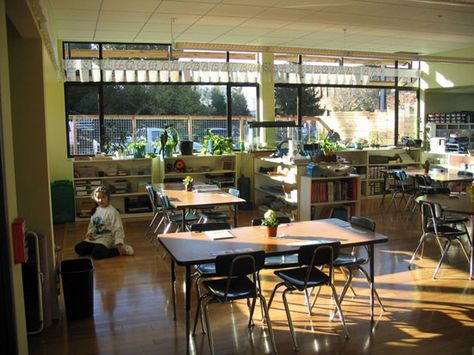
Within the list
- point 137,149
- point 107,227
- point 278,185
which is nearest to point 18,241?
point 107,227

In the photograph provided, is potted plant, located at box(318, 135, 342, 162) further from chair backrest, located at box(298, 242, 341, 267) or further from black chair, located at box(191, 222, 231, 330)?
chair backrest, located at box(298, 242, 341, 267)

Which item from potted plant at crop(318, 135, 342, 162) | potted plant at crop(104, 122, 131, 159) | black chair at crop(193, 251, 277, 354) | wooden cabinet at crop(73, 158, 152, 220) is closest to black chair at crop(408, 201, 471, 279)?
potted plant at crop(318, 135, 342, 162)

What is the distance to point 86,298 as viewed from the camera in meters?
4.38

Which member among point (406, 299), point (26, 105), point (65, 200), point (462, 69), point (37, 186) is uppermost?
point (462, 69)

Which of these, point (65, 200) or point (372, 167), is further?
point (372, 167)

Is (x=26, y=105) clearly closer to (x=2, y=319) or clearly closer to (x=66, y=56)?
(x=2, y=319)

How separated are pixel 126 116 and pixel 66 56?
1.58 meters

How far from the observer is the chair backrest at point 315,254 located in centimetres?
374

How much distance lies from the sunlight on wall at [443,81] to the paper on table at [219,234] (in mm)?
8638

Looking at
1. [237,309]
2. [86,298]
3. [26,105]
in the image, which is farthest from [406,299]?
[26,105]

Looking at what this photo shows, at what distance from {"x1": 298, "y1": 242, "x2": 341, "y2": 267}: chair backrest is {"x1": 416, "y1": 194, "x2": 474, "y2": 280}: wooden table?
217cm

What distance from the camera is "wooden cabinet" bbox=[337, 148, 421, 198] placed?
34.9ft

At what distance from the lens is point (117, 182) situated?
9.13 metres

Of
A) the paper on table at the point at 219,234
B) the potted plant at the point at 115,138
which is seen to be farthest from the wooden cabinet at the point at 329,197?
the potted plant at the point at 115,138
